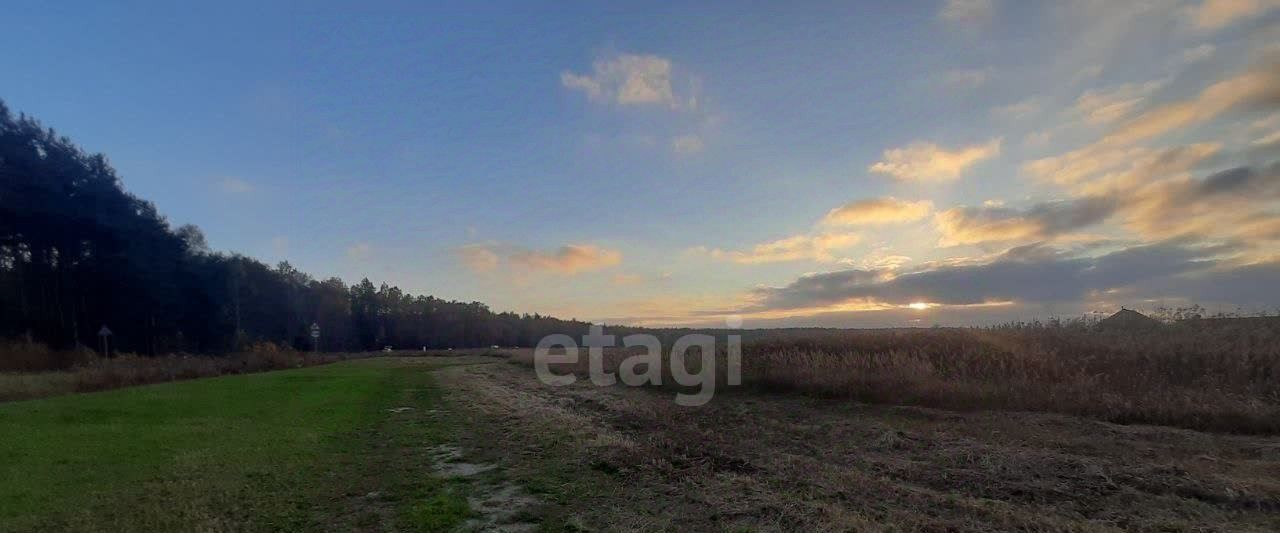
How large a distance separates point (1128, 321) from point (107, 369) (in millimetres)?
38882

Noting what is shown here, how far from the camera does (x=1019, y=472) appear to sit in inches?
296

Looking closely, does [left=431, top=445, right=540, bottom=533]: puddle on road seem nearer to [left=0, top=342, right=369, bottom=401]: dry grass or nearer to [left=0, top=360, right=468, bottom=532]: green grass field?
[left=0, top=360, right=468, bottom=532]: green grass field

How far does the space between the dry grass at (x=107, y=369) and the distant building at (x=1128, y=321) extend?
114 feet

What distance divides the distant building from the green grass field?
18.3m

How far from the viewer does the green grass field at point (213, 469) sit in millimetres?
6910

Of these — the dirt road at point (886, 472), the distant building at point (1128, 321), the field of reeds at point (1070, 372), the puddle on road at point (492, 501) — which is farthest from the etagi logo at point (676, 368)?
the distant building at point (1128, 321)

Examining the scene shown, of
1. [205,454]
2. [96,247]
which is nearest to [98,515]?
[205,454]

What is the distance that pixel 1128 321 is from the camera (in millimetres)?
18812

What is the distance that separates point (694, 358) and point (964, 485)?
15.7m

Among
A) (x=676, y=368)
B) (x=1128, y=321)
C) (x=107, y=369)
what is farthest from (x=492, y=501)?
(x=107, y=369)

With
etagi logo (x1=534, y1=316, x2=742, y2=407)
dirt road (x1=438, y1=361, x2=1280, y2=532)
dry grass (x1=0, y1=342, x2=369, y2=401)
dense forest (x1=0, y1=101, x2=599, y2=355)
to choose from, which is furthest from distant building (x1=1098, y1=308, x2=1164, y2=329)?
dense forest (x1=0, y1=101, x2=599, y2=355)

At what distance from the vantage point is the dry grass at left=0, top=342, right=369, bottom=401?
2433 cm

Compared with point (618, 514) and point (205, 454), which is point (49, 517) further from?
point (618, 514)

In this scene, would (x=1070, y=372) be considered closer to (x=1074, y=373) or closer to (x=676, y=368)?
(x=1074, y=373)
